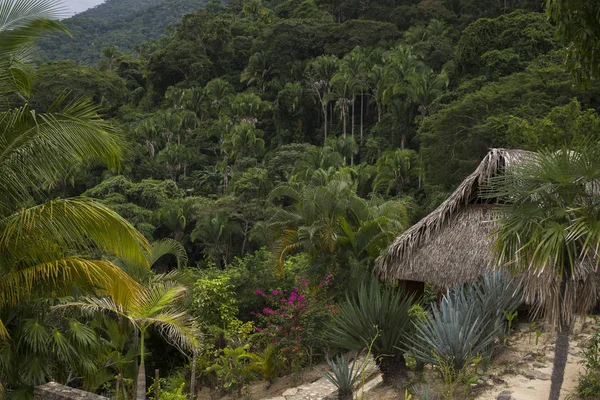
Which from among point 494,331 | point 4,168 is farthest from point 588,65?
point 4,168

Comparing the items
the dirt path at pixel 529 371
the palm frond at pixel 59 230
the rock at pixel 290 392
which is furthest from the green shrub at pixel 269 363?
the palm frond at pixel 59 230

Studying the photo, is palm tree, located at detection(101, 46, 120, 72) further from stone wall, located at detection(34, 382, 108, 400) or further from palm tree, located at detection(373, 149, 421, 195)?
stone wall, located at detection(34, 382, 108, 400)

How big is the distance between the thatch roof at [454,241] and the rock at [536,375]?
1.83 meters

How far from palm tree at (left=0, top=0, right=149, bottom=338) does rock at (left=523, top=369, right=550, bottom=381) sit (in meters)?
4.06

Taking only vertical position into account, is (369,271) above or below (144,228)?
above

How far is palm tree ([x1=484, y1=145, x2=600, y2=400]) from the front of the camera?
13.9 ft

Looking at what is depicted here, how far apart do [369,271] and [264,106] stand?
100ft

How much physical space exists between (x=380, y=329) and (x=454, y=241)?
2.49m

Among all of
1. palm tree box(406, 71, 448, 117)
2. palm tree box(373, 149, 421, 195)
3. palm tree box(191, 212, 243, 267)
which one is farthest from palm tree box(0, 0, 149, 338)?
palm tree box(406, 71, 448, 117)

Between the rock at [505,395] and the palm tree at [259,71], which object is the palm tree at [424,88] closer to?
the palm tree at [259,71]

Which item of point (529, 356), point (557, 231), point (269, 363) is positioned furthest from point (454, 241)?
point (557, 231)

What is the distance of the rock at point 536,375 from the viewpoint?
611 centimetres

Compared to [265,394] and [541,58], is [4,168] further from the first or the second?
[541,58]

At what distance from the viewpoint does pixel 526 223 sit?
4.50 metres
